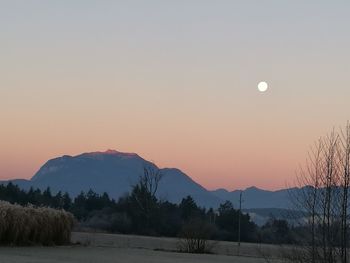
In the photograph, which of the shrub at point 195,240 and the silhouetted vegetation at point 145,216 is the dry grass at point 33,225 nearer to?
the shrub at point 195,240

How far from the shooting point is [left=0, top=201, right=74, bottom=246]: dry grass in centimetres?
3972

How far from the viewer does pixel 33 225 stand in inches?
1624

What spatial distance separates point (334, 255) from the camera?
14617mm

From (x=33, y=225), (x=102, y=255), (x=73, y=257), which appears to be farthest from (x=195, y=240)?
(x=73, y=257)

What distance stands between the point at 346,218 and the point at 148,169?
96.3 meters

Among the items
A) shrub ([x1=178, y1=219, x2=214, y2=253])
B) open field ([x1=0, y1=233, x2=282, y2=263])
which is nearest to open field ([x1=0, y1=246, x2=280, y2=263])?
open field ([x1=0, y1=233, x2=282, y2=263])

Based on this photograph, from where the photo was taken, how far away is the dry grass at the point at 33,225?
39.7 meters

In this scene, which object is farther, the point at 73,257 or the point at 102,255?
the point at 102,255

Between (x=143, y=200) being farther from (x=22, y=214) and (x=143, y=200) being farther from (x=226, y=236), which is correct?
(x=22, y=214)

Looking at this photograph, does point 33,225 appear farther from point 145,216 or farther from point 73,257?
point 145,216

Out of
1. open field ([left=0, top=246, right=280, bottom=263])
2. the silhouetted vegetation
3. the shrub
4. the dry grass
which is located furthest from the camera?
the silhouetted vegetation

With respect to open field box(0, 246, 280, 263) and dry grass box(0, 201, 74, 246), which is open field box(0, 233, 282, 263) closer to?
open field box(0, 246, 280, 263)

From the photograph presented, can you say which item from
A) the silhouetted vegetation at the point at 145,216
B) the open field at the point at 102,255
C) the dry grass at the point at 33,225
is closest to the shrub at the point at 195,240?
the open field at the point at 102,255

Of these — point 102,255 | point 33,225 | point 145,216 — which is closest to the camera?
point 102,255
